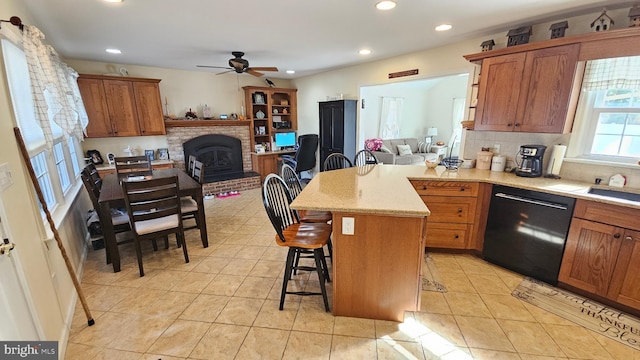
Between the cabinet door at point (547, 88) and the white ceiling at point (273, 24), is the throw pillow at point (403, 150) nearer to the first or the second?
the white ceiling at point (273, 24)

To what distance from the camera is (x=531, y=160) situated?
104 inches

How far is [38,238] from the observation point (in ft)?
5.50

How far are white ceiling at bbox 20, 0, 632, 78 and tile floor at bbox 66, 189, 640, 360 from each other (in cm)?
241

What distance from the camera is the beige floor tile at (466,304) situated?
2027 millimetres

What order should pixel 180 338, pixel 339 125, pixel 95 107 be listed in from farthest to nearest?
pixel 339 125 → pixel 95 107 → pixel 180 338

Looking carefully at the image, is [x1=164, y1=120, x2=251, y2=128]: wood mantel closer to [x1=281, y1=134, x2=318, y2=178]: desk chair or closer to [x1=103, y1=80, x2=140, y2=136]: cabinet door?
[x1=103, y1=80, x2=140, y2=136]: cabinet door

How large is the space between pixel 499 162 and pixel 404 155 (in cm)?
395

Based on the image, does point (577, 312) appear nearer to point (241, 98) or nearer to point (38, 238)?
point (38, 238)

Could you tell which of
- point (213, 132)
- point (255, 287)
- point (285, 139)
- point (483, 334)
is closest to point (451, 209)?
point (483, 334)

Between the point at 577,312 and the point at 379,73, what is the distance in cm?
379

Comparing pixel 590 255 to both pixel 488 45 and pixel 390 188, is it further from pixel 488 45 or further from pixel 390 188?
pixel 488 45

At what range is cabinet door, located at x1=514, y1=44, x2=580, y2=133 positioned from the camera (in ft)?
7.50

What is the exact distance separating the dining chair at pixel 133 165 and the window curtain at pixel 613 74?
5.03 meters

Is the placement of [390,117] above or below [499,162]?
above
